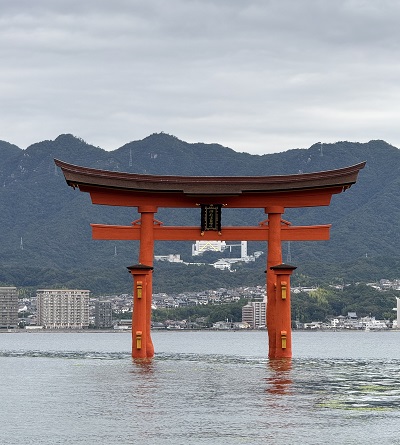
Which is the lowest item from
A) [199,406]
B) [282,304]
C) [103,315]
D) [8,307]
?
[199,406]

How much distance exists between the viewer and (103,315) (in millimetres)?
186875

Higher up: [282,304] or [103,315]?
[103,315]

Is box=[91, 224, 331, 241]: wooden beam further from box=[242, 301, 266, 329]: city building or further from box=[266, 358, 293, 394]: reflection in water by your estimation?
box=[242, 301, 266, 329]: city building

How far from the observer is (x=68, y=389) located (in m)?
32.2

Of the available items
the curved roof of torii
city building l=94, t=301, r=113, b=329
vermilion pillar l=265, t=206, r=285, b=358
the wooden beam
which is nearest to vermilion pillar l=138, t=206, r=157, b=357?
the wooden beam

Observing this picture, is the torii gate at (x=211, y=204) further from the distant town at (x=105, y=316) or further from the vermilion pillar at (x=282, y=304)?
the distant town at (x=105, y=316)

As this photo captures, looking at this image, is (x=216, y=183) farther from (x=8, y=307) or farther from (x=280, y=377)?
(x=8, y=307)

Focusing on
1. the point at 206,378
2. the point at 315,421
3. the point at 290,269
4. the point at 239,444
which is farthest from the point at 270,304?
the point at 239,444

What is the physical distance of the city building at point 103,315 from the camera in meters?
187

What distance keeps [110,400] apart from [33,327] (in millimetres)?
171507

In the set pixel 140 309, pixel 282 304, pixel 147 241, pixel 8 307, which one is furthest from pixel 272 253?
pixel 8 307

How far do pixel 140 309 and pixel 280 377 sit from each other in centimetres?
841

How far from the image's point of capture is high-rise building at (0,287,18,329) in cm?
18588

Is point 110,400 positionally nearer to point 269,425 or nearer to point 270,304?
point 269,425
